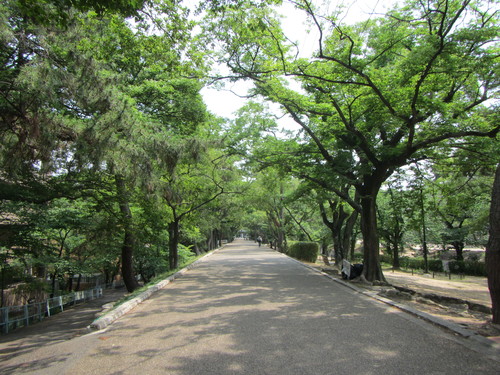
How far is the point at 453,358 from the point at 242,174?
17256 millimetres

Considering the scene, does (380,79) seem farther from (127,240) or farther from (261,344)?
(127,240)

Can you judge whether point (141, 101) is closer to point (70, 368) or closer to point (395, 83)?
point (395, 83)

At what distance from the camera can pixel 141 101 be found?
1308cm

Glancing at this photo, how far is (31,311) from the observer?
12.6 m

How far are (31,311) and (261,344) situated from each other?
1217 centimetres

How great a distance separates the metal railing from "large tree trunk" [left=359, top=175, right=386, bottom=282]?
12.5 m

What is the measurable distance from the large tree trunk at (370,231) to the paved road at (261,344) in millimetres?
3997

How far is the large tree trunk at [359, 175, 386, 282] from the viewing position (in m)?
11.4

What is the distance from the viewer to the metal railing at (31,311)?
10617 mm

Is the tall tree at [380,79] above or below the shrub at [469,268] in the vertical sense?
above

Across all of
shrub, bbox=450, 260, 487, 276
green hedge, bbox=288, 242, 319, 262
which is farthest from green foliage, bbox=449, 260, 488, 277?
green hedge, bbox=288, 242, 319, 262

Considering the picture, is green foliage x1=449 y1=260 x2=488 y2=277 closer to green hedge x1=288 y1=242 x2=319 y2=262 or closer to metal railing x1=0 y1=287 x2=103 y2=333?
green hedge x1=288 y1=242 x2=319 y2=262

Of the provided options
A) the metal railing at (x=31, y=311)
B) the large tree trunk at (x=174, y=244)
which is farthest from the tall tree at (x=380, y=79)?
the metal railing at (x=31, y=311)

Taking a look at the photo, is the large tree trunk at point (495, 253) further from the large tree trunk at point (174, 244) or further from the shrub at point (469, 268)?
the shrub at point (469, 268)
